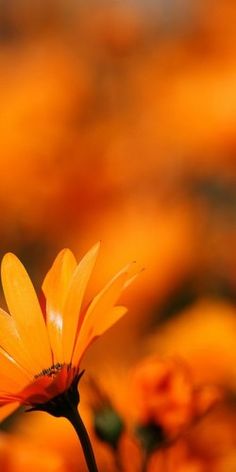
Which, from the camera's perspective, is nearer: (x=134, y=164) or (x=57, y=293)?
(x=57, y=293)

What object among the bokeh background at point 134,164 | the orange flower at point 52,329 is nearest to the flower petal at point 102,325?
the orange flower at point 52,329

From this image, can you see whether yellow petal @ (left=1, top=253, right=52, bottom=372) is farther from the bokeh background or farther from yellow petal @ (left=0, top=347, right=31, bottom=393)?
the bokeh background

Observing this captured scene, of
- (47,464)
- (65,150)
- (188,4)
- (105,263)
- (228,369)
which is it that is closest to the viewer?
(47,464)

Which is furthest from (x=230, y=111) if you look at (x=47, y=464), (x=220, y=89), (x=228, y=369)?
(x=47, y=464)

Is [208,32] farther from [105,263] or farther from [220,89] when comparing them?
[105,263]

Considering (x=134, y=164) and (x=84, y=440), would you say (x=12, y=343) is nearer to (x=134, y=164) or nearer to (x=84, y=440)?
(x=84, y=440)

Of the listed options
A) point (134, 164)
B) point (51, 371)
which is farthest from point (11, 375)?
point (134, 164)

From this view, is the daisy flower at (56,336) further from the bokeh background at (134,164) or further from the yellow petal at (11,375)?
the bokeh background at (134,164)

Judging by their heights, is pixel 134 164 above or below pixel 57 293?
below
